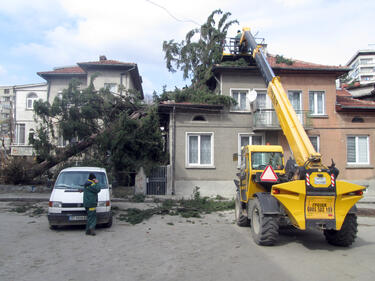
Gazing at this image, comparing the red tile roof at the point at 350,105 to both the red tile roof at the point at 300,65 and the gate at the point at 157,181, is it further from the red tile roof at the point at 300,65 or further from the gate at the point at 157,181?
the gate at the point at 157,181

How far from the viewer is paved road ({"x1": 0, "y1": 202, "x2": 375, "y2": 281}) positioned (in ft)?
18.0

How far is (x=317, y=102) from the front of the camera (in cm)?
1978

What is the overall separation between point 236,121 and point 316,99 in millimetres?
5540

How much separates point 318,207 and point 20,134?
28.4 meters

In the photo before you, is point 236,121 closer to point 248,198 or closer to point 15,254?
point 248,198

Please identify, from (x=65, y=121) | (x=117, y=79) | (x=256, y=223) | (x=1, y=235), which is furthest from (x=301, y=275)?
(x=117, y=79)

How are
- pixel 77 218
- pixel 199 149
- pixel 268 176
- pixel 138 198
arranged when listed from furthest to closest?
pixel 199 149 → pixel 138 198 → pixel 77 218 → pixel 268 176

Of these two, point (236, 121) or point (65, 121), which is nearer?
point (65, 121)

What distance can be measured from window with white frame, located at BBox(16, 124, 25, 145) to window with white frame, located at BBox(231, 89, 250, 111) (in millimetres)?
20320

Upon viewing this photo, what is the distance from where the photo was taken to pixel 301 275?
542 cm

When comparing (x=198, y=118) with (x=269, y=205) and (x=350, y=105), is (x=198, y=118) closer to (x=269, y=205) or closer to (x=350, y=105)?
(x=350, y=105)

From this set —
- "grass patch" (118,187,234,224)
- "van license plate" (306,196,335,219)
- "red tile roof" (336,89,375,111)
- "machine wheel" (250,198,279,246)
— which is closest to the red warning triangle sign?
"machine wheel" (250,198,279,246)

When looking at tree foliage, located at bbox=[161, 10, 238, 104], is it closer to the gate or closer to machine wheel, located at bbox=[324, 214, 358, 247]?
the gate

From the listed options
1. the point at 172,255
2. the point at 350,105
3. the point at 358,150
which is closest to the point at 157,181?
the point at 172,255
